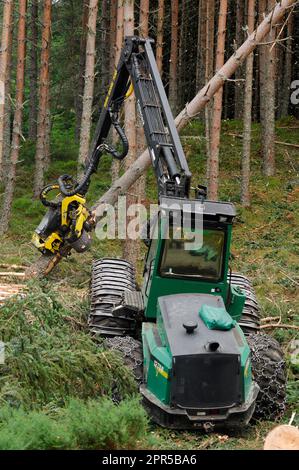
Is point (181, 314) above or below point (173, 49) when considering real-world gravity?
below

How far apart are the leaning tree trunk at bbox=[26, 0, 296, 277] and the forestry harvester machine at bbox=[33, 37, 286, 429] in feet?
6.60

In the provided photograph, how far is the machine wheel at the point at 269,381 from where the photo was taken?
8812 millimetres

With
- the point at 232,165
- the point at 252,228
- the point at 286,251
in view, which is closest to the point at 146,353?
the point at 286,251

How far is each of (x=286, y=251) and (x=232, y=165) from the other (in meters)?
7.87

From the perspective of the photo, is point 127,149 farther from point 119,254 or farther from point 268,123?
point 268,123

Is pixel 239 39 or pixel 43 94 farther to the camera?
pixel 239 39

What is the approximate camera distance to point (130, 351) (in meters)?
8.95

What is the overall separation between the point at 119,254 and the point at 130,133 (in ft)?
13.0

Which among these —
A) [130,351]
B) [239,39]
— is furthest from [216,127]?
[130,351]

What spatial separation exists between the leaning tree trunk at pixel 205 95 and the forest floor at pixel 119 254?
0.51 m

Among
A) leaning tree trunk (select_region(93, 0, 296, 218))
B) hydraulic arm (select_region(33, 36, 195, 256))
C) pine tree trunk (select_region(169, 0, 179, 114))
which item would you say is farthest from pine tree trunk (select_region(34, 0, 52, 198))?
hydraulic arm (select_region(33, 36, 195, 256))

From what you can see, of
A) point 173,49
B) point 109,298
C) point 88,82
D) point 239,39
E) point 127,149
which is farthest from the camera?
point 239,39

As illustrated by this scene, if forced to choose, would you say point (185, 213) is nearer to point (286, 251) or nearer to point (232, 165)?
point (286, 251)

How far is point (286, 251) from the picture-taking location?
709 inches
